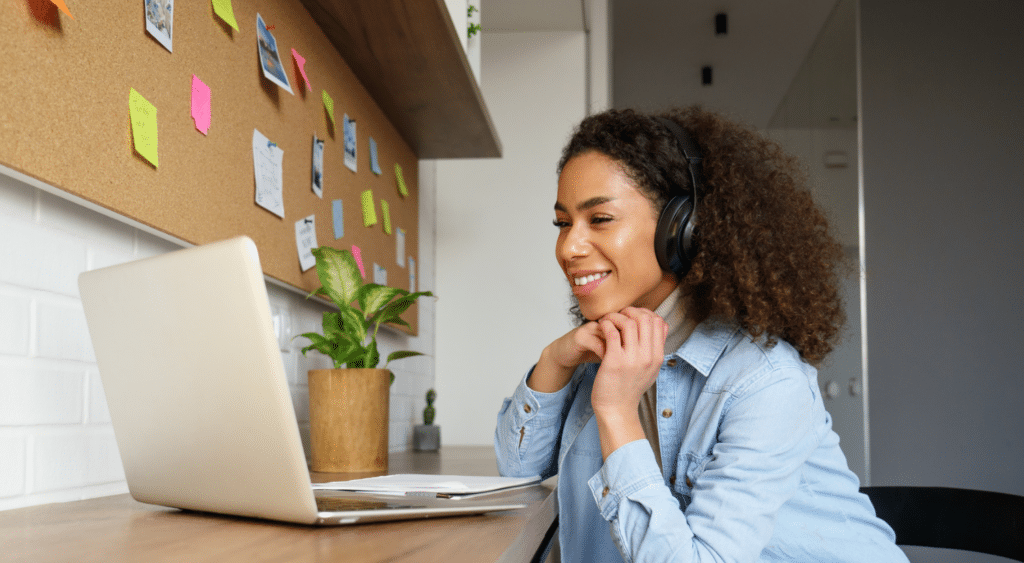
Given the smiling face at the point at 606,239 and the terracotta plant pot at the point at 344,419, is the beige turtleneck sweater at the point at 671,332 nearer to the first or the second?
the smiling face at the point at 606,239

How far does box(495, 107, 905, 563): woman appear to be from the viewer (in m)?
0.78

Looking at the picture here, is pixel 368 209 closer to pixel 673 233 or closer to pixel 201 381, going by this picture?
pixel 673 233

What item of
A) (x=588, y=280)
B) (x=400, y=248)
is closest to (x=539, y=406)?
(x=588, y=280)

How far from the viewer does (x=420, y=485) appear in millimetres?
812

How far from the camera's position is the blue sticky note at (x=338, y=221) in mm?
1592

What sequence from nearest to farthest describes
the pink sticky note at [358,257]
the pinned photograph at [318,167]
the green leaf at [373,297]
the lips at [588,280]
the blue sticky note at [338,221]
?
the lips at [588,280] → the green leaf at [373,297] → the pinned photograph at [318,167] → the blue sticky note at [338,221] → the pink sticky note at [358,257]

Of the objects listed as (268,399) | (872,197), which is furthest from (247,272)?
A: (872,197)

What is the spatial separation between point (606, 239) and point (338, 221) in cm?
80

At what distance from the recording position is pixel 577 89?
255 centimetres

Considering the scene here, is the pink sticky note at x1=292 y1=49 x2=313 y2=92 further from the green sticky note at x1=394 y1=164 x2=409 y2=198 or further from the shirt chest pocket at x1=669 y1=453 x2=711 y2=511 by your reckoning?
the shirt chest pocket at x1=669 y1=453 x2=711 y2=511

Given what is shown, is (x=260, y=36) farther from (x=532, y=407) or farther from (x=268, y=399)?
(x=268, y=399)

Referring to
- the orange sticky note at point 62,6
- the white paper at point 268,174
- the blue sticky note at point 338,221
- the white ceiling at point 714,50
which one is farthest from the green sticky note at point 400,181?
the white ceiling at point 714,50

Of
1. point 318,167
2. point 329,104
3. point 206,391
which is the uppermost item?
point 329,104

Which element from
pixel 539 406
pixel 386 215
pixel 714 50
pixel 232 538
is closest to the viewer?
pixel 232 538
